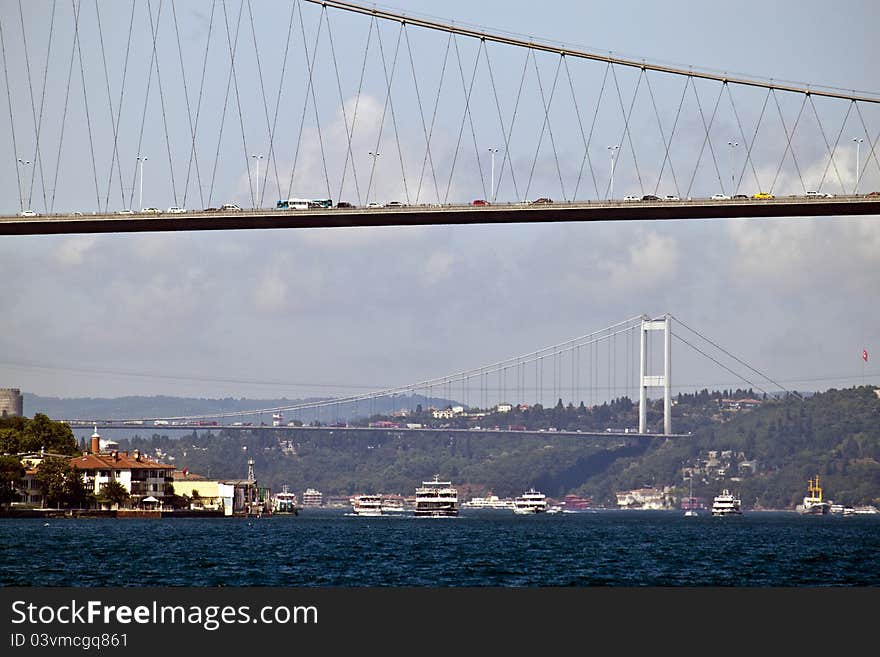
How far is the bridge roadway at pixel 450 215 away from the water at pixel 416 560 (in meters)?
11.9

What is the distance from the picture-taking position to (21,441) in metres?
116

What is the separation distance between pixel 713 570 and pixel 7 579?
21.3 m

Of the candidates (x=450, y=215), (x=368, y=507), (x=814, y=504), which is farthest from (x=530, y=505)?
(x=450, y=215)

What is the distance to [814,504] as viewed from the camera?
607 ft

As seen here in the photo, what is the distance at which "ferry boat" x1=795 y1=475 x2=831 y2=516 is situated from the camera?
18375 centimetres

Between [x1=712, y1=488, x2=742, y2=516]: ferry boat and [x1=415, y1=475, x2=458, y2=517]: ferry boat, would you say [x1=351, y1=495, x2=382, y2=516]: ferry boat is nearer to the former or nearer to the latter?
[x1=415, y1=475, x2=458, y2=517]: ferry boat

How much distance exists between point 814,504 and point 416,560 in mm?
136787

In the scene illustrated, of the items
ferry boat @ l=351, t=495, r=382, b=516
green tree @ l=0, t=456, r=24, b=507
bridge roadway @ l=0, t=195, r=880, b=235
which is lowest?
ferry boat @ l=351, t=495, r=382, b=516

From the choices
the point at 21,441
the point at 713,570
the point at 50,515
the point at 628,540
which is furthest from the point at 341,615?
the point at 21,441

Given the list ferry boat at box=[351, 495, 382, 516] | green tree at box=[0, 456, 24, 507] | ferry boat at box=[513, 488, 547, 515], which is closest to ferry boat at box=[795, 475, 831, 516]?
ferry boat at box=[513, 488, 547, 515]

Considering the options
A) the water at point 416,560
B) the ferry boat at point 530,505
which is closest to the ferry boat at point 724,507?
the ferry boat at point 530,505

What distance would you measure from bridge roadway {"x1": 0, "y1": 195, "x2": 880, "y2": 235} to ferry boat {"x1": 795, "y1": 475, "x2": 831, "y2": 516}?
13058cm

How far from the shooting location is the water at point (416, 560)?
4516 cm

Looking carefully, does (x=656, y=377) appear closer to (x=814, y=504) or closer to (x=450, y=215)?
(x=814, y=504)
